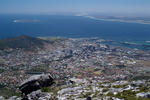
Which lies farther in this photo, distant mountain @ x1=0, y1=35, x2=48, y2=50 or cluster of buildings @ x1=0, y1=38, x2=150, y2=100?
distant mountain @ x1=0, y1=35, x2=48, y2=50

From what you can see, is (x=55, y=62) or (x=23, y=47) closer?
(x=55, y=62)

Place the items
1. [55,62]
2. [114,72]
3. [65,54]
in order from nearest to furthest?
[114,72] < [55,62] < [65,54]

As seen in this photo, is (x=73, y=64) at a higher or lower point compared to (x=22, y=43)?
lower

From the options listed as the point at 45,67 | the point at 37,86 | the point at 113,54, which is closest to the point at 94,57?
the point at 113,54

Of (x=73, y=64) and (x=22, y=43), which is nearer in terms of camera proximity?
(x=73, y=64)

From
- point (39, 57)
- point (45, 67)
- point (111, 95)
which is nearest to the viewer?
point (111, 95)

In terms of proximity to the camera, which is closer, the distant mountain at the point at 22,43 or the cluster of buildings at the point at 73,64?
the cluster of buildings at the point at 73,64

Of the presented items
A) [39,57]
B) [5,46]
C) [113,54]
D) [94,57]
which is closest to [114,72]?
[94,57]

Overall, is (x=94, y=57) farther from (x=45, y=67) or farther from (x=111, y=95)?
(x=111, y=95)

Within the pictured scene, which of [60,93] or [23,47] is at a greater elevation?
[60,93]

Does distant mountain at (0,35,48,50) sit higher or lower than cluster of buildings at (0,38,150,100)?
higher

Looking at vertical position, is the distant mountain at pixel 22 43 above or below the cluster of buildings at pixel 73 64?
above
